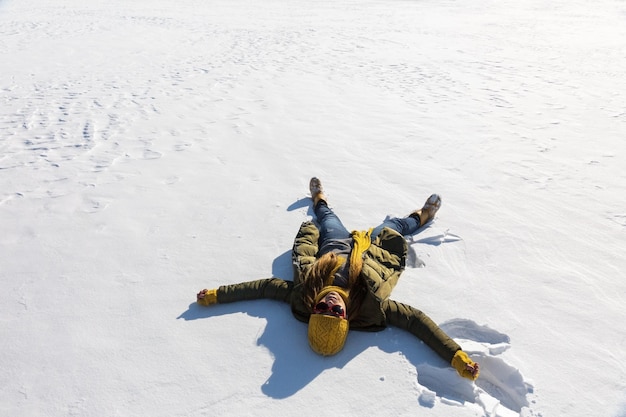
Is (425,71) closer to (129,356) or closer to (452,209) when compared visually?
(452,209)

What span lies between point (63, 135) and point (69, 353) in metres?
4.24

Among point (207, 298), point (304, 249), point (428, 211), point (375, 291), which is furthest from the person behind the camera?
point (428, 211)

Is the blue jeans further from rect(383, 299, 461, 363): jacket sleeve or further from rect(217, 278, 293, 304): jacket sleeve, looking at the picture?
rect(383, 299, 461, 363): jacket sleeve

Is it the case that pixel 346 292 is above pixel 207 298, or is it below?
above

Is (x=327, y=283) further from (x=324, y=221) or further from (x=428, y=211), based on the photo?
(x=428, y=211)

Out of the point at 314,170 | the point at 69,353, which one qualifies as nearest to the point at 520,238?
the point at 314,170

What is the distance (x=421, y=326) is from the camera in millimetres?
3109

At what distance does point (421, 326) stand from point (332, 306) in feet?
1.91

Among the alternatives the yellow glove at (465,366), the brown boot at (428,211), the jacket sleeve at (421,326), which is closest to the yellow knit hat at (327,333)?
the jacket sleeve at (421,326)

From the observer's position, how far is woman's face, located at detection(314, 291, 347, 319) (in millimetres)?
3014

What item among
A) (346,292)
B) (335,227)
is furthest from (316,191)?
(346,292)

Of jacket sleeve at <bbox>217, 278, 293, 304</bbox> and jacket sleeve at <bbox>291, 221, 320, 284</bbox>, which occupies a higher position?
jacket sleeve at <bbox>291, 221, 320, 284</bbox>

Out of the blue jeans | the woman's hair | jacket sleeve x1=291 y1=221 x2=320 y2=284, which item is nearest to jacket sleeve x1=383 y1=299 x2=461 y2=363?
the woman's hair

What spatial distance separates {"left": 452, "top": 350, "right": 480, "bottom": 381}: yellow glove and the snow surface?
8 centimetres
